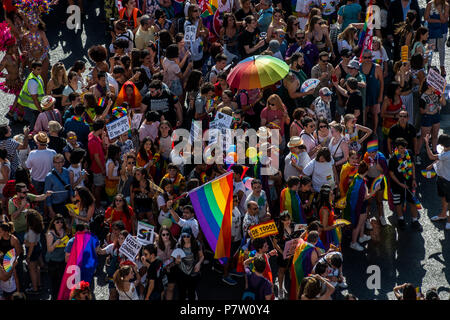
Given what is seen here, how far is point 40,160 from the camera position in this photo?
47.6ft

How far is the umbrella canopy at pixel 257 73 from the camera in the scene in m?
15.3

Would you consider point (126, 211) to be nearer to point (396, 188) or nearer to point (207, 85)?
point (207, 85)

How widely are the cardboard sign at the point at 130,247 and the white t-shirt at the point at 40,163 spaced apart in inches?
100

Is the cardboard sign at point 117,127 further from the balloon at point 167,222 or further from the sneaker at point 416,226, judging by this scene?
the sneaker at point 416,226

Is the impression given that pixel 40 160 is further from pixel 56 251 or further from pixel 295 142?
pixel 295 142

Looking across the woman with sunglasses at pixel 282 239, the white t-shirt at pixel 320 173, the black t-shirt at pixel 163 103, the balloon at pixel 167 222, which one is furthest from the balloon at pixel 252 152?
the black t-shirt at pixel 163 103

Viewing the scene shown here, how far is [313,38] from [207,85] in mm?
2905

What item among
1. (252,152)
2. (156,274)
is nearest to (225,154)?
(252,152)

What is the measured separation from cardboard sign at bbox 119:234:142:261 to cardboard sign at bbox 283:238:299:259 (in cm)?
209

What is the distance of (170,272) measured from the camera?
1270 centimetres

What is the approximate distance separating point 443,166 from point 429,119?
1.66m
